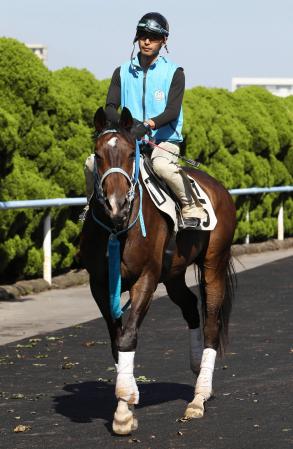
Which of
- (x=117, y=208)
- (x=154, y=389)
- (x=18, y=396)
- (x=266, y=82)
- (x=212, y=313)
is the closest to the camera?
(x=117, y=208)

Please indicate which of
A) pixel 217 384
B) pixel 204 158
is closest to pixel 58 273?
pixel 204 158

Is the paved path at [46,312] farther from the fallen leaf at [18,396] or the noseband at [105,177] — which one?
the noseband at [105,177]

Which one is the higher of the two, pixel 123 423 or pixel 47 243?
pixel 123 423

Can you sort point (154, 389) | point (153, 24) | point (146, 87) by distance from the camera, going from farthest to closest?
point (154, 389), point (146, 87), point (153, 24)

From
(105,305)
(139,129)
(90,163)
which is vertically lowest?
(105,305)

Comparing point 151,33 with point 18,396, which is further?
point 18,396

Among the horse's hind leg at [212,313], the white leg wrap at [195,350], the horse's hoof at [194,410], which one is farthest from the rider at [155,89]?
the horse's hoof at [194,410]

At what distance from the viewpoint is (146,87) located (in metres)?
8.58

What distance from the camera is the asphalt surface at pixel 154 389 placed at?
24.8ft

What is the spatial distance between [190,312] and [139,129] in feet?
6.07

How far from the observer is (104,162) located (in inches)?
301

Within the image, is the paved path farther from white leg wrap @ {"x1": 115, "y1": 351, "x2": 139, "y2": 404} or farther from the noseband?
the noseband

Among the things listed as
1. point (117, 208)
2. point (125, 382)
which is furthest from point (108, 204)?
point (125, 382)

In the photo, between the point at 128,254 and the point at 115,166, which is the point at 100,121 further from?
the point at 128,254
